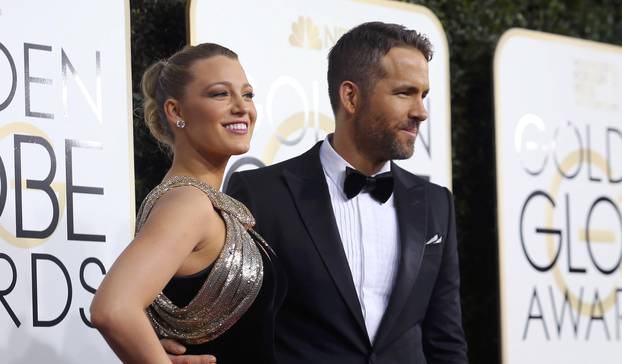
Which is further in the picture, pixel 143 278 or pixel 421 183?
pixel 421 183

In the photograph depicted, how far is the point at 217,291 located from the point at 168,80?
1.68ft

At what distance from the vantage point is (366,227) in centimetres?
270

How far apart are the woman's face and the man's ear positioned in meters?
0.42

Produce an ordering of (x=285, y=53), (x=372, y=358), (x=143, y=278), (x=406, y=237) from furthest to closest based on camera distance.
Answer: (x=285, y=53)
(x=406, y=237)
(x=372, y=358)
(x=143, y=278)

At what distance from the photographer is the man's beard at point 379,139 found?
274 cm

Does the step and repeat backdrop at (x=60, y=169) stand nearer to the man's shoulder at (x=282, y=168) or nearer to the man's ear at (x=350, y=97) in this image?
the man's shoulder at (x=282, y=168)

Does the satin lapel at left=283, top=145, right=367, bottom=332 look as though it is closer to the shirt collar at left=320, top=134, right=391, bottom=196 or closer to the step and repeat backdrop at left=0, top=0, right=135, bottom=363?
the shirt collar at left=320, top=134, right=391, bottom=196

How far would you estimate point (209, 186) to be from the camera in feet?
7.57

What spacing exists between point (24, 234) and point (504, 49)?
6.98 ft

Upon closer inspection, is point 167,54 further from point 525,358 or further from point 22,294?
point 525,358

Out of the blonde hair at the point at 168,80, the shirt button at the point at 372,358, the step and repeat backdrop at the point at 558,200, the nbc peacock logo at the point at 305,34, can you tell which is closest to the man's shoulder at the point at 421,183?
the shirt button at the point at 372,358

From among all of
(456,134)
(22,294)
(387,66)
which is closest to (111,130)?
(22,294)

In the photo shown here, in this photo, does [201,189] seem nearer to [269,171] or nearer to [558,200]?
[269,171]

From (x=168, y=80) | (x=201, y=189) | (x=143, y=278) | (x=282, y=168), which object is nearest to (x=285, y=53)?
(x=282, y=168)
